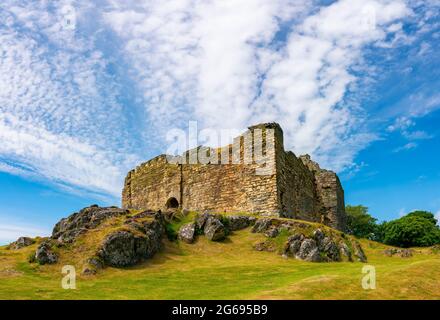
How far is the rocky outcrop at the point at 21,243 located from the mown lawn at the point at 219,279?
3.94ft

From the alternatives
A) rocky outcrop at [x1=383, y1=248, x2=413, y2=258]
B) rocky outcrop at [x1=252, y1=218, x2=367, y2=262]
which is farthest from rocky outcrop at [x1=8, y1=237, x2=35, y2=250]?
rocky outcrop at [x1=383, y1=248, x2=413, y2=258]

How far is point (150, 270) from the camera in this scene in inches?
773

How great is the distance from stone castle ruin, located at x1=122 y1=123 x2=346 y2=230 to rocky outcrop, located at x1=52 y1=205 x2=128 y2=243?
8301mm

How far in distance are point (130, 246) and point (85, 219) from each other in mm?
6188

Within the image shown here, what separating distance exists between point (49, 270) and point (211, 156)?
17.1 meters

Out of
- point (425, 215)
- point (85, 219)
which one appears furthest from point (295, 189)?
point (425, 215)

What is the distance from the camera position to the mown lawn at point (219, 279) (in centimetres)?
1333

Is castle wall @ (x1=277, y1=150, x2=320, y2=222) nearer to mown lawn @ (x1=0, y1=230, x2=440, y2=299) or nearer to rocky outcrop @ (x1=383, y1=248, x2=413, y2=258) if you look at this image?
rocky outcrop @ (x1=383, y1=248, x2=413, y2=258)

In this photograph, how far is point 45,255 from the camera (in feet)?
65.2

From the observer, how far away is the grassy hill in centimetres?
1341

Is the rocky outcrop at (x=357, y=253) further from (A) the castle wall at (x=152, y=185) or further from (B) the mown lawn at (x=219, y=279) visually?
(A) the castle wall at (x=152, y=185)

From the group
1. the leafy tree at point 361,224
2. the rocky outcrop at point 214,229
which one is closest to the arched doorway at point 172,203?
the rocky outcrop at point 214,229
